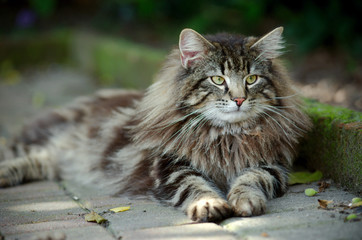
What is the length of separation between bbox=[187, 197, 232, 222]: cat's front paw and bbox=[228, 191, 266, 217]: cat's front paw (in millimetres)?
48

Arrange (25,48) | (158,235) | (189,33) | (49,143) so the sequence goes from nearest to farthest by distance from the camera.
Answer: (158,235) → (189,33) → (49,143) → (25,48)

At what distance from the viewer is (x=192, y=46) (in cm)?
298

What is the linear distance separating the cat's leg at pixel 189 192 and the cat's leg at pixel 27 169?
4.31ft

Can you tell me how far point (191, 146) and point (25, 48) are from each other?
5914 mm

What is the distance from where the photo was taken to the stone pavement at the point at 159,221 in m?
2.26

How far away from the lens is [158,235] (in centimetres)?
229

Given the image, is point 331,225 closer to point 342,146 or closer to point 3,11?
point 342,146

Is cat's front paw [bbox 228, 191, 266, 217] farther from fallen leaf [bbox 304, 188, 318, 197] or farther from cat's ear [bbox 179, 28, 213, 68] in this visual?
cat's ear [bbox 179, 28, 213, 68]

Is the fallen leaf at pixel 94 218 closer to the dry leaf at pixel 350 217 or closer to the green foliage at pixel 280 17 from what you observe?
the dry leaf at pixel 350 217

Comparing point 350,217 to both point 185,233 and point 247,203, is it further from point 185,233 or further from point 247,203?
point 185,233

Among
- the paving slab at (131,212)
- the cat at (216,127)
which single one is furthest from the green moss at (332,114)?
the paving slab at (131,212)

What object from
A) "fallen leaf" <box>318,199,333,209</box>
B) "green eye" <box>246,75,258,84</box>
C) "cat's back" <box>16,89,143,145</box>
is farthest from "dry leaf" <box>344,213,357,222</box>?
"cat's back" <box>16,89,143,145</box>

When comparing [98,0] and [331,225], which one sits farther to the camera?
[98,0]

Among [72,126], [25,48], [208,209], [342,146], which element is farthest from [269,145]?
[25,48]
